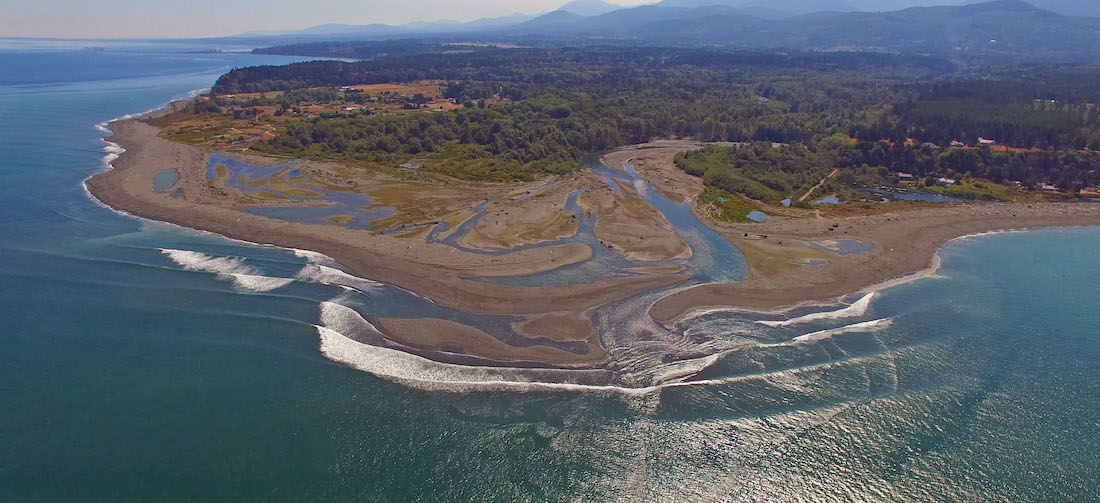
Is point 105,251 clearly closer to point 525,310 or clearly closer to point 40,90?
point 525,310

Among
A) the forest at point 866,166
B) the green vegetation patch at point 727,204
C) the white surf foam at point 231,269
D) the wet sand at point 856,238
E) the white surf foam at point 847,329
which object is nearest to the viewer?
the white surf foam at point 847,329

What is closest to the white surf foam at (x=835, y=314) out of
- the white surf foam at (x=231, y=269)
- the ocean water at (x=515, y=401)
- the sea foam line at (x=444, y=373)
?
the ocean water at (x=515, y=401)

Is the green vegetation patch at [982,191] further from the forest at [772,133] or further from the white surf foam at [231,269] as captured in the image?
the white surf foam at [231,269]

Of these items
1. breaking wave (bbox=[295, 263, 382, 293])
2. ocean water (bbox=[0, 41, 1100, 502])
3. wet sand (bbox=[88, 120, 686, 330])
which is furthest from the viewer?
breaking wave (bbox=[295, 263, 382, 293])

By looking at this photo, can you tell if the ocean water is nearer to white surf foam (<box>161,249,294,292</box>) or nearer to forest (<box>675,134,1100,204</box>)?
white surf foam (<box>161,249,294,292</box>)

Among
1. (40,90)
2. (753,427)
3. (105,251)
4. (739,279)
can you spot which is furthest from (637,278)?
(40,90)

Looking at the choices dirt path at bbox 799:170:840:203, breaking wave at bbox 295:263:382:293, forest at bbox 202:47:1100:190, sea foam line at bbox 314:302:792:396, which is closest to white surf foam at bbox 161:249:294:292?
breaking wave at bbox 295:263:382:293
